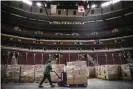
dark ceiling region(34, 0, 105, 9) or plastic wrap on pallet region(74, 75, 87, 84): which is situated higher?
dark ceiling region(34, 0, 105, 9)

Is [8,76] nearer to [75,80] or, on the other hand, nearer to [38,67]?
[38,67]

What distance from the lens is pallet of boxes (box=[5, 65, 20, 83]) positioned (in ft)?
37.7

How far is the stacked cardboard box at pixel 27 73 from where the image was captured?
11727 millimetres

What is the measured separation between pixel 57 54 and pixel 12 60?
20.2 ft

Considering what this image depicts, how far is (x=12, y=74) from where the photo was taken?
11.5 metres

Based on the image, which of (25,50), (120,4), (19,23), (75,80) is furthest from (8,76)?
(120,4)

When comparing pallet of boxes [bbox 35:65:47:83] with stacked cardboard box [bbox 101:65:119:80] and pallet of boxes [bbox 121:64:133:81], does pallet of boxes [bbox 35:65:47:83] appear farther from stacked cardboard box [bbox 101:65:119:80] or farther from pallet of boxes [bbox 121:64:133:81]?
pallet of boxes [bbox 121:64:133:81]

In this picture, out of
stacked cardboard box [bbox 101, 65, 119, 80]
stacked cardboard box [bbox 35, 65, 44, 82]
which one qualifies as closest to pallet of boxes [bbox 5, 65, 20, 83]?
stacked cardboard box [bbox 35, 65, 44, 82]

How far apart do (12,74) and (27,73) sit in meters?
1.20

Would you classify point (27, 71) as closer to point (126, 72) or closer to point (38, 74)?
point (38, 74)

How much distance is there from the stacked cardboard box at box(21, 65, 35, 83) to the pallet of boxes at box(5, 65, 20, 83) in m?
0.40

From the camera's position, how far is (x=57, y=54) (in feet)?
66.9

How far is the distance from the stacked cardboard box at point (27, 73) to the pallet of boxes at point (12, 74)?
1.31 feet

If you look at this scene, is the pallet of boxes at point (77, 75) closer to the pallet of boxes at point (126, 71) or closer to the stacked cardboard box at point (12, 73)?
the pallet of boxes at point (126, 71)
